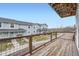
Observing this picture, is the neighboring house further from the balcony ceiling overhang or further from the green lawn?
the balcony ceiling overhang

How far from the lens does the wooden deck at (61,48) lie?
2.98m

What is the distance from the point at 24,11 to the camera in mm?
2963

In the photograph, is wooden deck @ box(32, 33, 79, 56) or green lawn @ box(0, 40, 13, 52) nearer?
green lawn @ box(0, 40, 13, 52)

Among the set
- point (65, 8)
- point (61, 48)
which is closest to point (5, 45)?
point (61, 48)

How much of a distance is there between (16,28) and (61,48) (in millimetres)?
843

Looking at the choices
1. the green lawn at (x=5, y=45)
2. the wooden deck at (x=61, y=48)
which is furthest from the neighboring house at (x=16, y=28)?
the wooden deck at (x=61, y=48)

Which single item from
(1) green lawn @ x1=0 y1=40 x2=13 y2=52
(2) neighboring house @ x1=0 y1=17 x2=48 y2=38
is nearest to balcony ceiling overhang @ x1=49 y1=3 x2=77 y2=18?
(2) neighboring house @ x1=0 y1=17 x2=48 y2=38

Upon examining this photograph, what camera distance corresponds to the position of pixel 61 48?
9.97 ft

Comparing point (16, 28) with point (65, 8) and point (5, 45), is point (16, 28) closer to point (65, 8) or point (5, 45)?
point (5, 45)

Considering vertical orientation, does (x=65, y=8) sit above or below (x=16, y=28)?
above

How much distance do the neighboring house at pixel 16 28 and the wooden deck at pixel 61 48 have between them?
321 mm

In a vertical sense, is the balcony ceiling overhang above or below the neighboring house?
above

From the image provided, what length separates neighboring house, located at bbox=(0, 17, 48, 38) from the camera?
2895 mm

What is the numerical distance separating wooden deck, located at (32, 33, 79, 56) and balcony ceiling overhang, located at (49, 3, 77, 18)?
0.36 m
